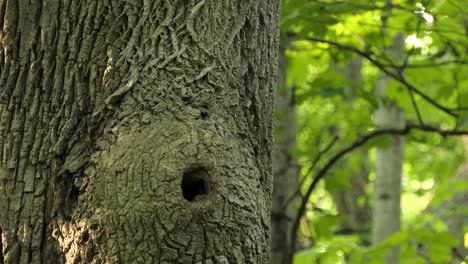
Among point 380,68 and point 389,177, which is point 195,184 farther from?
point 389,177

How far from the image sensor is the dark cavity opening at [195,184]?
1.69 meters

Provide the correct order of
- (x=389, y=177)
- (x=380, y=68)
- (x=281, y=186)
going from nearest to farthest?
(x=380, y=68), (x=281, y=186), (x=389, y=177)

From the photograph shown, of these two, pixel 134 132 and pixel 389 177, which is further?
pixel 389 177

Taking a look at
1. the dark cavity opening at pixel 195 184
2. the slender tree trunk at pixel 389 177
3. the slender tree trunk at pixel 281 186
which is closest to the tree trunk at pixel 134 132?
the dark cavity opening at pixel 195 184

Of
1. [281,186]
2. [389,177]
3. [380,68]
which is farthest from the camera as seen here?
[389,177]

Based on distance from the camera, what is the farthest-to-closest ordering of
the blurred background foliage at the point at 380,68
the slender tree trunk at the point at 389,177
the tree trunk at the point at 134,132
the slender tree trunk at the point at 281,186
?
the slender tree trunk at the point at 389,177
the slender tree trunk at the point at 281,186
the blurred background foliage at the point at 380,68
the tree trunk at the point at 134,132

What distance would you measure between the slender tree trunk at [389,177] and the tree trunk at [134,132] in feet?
13.7

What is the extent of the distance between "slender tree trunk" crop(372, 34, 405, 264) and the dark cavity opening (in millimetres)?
4280

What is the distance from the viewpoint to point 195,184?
173 centimetres

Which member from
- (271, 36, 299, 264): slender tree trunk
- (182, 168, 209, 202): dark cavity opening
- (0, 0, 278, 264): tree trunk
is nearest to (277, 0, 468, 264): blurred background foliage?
(271, 36, 299, 264): slender tree trunk

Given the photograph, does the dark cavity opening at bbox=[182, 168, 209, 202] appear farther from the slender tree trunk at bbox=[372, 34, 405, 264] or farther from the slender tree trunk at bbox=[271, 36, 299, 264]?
the slender tree trunk at bbox=[372, 34, 405, 264]

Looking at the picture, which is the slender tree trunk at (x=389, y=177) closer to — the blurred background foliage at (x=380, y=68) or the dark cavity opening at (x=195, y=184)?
the blurred background foliage at (x=380, y=68)

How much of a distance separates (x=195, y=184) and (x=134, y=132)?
0.19 m

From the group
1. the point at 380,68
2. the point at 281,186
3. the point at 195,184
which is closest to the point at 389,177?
the point at 281,186
